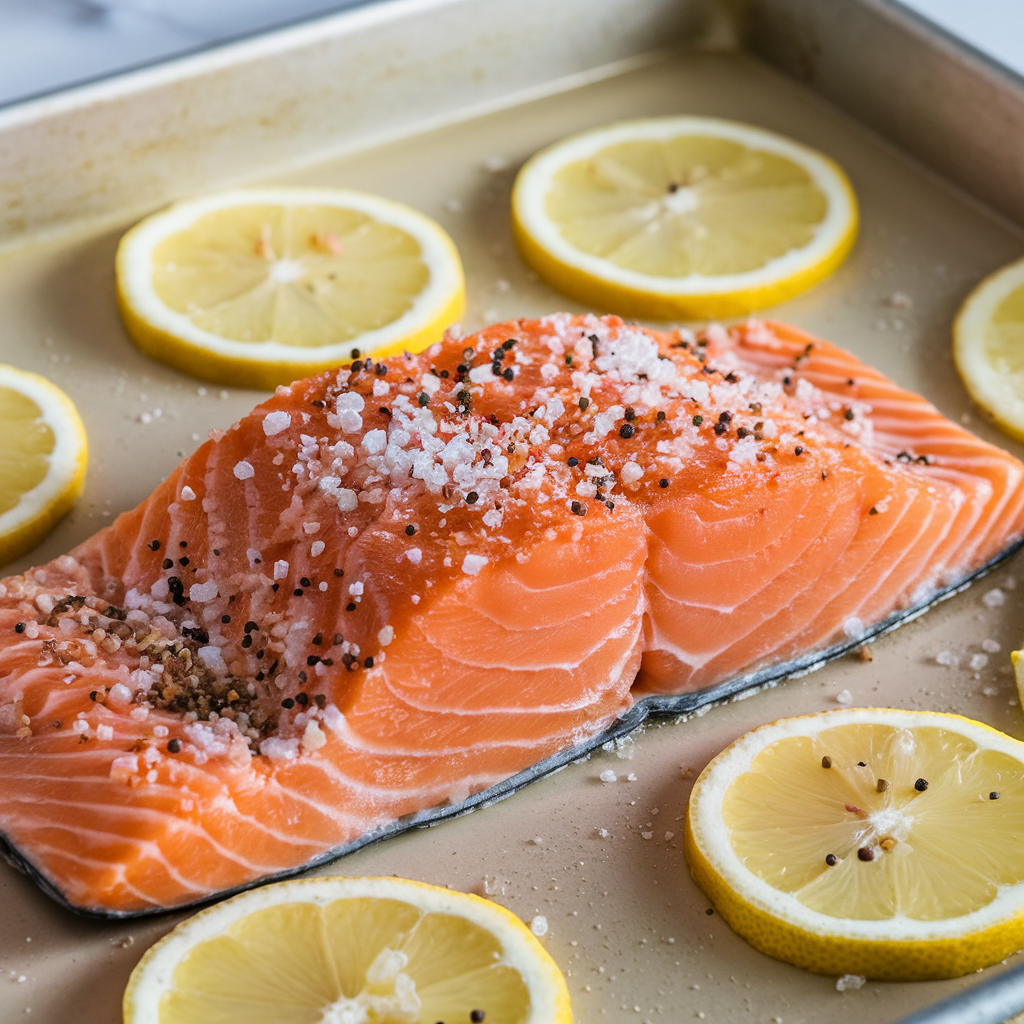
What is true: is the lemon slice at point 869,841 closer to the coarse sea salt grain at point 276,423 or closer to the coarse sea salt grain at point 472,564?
the coarse sea salt grain at point 472,564

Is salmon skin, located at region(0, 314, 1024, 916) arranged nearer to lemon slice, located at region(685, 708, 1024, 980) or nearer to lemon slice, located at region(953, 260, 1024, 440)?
lemon slice, located at region(685, 708, 1024, 980)

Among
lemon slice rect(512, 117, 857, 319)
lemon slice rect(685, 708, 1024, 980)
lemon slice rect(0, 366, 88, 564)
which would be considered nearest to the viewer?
lemon slice rect(685, 708, 1024, 980)

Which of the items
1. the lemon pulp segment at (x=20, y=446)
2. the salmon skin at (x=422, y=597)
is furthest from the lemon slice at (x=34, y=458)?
the salmon skin at (x=422, y=597)

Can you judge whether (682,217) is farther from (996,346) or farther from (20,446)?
(20,446)

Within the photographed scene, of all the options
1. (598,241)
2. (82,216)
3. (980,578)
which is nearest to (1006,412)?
(980,578)

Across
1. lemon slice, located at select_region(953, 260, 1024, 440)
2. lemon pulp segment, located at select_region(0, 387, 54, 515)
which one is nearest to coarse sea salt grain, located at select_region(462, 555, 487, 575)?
lemon pulp segment, located at select_region(0, 387, 54, 515)
